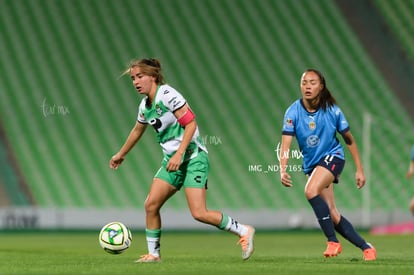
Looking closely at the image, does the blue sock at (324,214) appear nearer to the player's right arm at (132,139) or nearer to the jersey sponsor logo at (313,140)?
the jersey sponsor logo at (313,140)

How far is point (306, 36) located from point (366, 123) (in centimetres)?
349

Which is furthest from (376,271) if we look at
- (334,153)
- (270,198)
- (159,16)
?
(159,16)

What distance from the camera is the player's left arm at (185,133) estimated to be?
8141mm

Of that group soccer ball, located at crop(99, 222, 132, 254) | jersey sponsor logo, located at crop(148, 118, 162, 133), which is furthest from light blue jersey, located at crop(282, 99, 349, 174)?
soccer ball, located at crop(99, 222, 132, 254)

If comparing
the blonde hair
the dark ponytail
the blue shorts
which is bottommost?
the blue shorts

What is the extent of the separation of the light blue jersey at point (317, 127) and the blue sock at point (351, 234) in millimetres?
642

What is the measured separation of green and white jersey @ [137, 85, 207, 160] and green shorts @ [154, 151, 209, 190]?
61 mm

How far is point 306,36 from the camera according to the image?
81.0 ft

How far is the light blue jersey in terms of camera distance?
900 centimetres

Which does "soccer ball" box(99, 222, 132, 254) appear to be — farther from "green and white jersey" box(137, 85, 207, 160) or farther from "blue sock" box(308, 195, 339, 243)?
"blue sock" box(308, 195, 339, 243)

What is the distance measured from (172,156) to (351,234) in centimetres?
191

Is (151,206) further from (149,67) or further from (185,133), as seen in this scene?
(149,67)

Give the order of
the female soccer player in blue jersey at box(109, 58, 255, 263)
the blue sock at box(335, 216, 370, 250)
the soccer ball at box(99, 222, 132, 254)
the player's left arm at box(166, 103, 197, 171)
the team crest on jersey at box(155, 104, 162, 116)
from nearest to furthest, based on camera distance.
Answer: the player's left arm at box(166, 103, 197, 171) → the female soccer player in blue jersey at box(109, 58, 255, 263) → the team crest on jersey at box(155, 104, 162, 116) → the soccer ball at box(99, 222, 132, 254) → the blue sock at box(335, 216, 370, 250)

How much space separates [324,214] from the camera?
8820 millimetres
